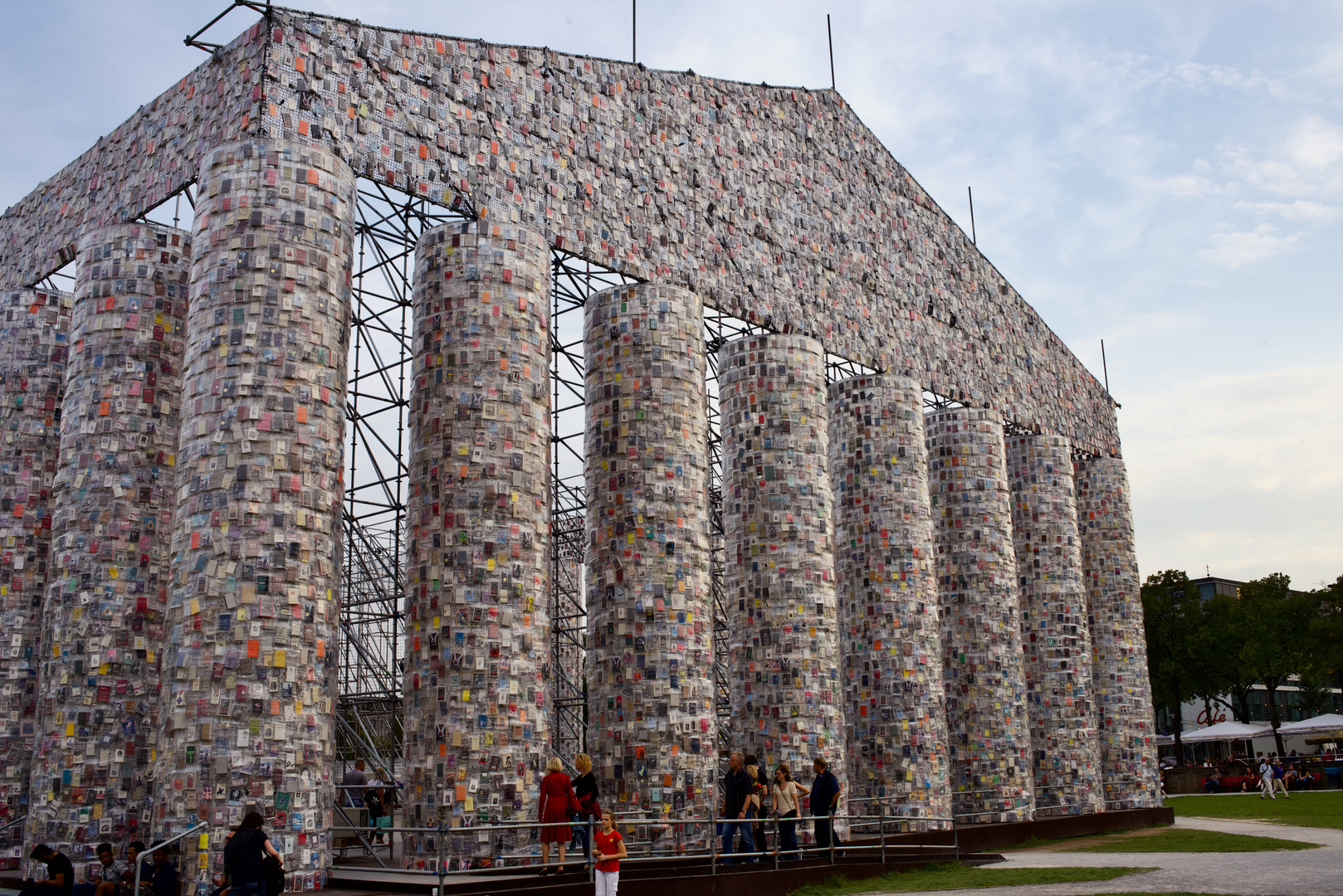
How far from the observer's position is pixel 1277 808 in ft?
76.4

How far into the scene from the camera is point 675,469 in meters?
15.2

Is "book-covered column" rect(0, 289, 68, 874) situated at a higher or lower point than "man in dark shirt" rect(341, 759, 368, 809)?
higher

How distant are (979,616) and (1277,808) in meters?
8.31

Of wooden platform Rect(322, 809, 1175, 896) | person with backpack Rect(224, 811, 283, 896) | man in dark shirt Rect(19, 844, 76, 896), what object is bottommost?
wooden platform Rect(322, 809, 1175, 896)

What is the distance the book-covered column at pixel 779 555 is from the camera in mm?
16234

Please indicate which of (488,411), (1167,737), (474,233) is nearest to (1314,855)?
(488,411)

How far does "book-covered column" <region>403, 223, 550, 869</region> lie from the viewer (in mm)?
12023

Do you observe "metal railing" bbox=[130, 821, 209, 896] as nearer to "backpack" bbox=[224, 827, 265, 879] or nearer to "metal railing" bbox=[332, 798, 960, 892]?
"backpack" bbox=[224, 827, 265, 879]

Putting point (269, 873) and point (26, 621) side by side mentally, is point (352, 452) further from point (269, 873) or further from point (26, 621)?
point (269, 873)

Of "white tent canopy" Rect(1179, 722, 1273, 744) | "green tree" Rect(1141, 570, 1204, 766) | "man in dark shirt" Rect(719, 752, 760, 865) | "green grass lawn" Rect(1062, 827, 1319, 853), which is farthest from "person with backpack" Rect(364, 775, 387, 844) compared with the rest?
"green tree" Rect(1141, 570, 1204, 766)

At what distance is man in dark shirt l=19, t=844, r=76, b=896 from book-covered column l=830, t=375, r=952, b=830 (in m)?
11.0

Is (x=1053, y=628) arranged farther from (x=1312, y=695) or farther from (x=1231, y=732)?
(x=1312, y=695)

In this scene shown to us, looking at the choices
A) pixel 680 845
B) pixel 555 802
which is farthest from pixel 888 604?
pixel 555 802

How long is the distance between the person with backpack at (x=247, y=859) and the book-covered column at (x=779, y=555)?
8769 millimetres
